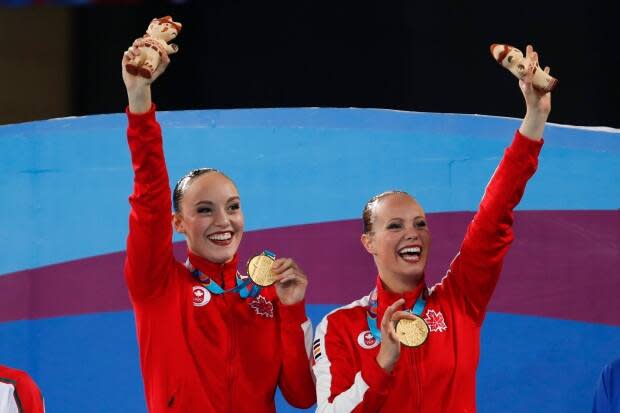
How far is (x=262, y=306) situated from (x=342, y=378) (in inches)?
15.7

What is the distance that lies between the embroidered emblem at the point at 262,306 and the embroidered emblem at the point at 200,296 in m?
0.14

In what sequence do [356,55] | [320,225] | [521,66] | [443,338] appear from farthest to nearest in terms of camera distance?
[320,225], [356,55], [443,338], [521,66]

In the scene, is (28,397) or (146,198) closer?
(28,397)

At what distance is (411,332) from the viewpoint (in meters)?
3.27

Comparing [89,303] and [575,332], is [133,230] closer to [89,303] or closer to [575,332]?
[89,303]

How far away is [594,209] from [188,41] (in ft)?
5.76

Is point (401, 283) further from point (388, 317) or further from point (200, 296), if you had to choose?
point (200, 296)

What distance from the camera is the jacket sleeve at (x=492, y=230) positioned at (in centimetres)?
339

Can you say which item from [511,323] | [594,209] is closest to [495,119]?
[594,209]

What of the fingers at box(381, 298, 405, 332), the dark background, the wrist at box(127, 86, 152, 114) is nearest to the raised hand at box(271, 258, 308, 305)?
the fingers at box(381, 298, 405, 332)

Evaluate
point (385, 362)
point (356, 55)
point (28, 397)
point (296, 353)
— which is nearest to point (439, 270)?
point (356, 55)

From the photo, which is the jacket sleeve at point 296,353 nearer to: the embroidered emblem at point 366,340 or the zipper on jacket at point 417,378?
the embroidered emblem at point 366,340

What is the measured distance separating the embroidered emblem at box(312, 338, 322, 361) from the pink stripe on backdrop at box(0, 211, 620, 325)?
1.09 meters

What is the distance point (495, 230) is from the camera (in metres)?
3.45
